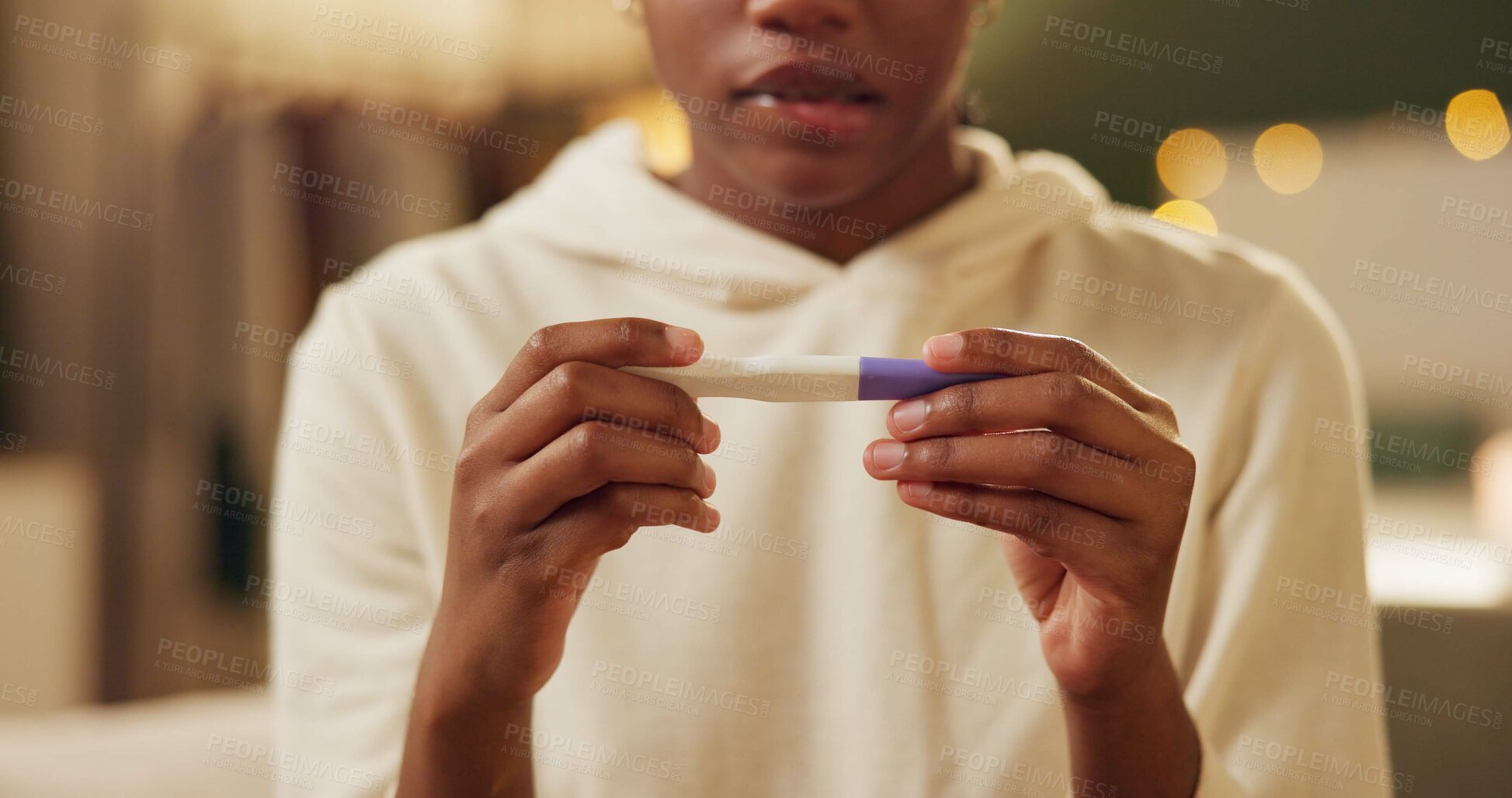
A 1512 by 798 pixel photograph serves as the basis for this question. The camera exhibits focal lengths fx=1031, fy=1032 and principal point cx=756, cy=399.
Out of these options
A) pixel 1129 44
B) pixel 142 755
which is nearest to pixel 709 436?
pixel 142 755

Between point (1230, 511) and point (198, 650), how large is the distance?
212 centimetres

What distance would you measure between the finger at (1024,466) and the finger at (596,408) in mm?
90

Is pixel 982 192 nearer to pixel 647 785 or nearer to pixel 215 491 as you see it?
pixel 647 785

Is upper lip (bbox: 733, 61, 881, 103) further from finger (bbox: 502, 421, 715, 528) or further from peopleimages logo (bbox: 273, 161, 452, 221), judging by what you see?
peopleimages logo (bbox: 273, 161, 452, 221)

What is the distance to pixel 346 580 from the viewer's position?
726 millimetres

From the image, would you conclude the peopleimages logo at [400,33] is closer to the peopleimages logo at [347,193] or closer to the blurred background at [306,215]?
the blurred background at [306,215]

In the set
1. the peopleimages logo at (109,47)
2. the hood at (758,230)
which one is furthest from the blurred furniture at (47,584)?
the hood at (758,230)

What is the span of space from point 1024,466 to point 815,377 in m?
0.11

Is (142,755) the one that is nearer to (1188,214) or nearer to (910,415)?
(910,415)

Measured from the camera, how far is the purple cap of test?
49 centimetres

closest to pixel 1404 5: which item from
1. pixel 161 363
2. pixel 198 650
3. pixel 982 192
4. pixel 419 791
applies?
pixel 982 192

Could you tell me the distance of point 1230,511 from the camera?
723 millimetres

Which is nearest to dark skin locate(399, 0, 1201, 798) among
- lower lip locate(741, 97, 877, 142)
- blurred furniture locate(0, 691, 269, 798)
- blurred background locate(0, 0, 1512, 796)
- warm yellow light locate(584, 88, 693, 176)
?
lower lip locate(741, 97, 877, 142)

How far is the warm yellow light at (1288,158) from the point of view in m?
2.34
